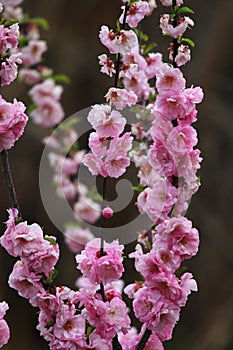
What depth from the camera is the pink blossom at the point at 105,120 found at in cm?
69

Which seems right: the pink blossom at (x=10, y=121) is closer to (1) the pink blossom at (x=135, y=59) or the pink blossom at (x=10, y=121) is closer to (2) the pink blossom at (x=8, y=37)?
(2) the pink blossom at (x=8, y=37)

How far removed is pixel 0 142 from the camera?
2.32 ft

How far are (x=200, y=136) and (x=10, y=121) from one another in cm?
221

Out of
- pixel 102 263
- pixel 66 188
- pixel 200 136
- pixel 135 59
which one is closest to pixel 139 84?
pixel 135 59

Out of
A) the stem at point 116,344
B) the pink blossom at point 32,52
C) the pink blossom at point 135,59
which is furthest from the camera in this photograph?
the pink blossom at point 32,52

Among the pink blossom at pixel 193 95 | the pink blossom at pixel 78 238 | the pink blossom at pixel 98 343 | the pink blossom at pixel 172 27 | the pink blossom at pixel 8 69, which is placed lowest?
the pink blossom at pixel 78 238

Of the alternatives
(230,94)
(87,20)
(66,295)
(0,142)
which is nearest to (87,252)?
(66,295)

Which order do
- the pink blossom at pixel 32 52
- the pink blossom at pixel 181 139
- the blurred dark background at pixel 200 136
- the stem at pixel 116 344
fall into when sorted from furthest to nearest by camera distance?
the blurred dark background at pixel 200 136 < the pink blossom at pixel 32 52 < the stem at pixel 116 344 < the pink blossom at pixel 181 139

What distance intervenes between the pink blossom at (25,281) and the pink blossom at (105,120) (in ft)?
0.62

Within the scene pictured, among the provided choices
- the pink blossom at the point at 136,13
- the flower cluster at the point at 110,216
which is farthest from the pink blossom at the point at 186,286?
the pink blossom at the point at 136,13

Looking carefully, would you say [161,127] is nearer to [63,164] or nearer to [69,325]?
[69,325]

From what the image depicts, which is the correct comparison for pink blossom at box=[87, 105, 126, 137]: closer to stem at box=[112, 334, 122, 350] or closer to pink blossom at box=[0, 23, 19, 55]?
pink blossom at box=[0, 23, 19, 55]

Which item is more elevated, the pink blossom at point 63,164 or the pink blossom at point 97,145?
the pink blossom at point 97,145

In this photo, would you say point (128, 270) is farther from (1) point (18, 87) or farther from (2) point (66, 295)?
(2) point (66, 295)
